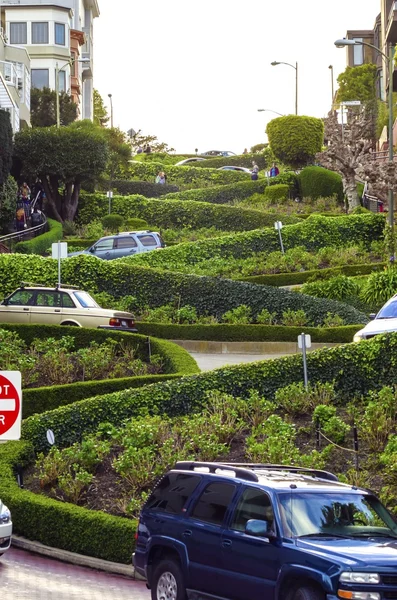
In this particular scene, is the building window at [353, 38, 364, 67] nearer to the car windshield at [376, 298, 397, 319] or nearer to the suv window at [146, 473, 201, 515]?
the car windshield at [376, 298, 397, 319]

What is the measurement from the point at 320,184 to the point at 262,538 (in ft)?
193

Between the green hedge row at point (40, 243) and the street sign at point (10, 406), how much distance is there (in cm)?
3666

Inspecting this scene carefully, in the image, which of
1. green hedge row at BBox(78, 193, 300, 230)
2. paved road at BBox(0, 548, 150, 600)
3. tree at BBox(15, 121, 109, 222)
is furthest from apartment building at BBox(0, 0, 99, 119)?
paved road at BBox(0, 548, 150, 600)

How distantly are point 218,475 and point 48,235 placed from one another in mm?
41148

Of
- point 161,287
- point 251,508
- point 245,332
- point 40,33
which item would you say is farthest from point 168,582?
point 40,33

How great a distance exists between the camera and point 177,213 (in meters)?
63.7

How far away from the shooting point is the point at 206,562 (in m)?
11.8

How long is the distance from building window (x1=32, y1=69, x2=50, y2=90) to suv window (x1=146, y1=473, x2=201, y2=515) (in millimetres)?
90959

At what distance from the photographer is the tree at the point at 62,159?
197ft

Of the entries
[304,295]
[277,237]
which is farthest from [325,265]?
[304,295]

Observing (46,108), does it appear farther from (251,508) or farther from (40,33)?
(251,508)

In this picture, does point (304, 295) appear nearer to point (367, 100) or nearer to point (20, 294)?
point (20, 294)

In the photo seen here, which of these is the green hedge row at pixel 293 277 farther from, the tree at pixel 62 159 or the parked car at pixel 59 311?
the tree at pixel 62 159

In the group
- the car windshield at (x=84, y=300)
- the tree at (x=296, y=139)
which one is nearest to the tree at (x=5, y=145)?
the car windshield at (x=84, y=300)
